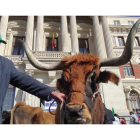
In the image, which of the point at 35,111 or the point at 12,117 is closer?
the point at 12,117

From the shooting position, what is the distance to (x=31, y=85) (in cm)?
162

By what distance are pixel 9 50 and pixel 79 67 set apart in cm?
1751

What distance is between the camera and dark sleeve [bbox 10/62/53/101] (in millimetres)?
1563

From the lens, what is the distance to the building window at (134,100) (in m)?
18.3

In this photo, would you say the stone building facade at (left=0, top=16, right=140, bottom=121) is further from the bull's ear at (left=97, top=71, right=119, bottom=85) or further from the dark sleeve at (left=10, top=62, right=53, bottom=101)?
the dark sleeve at (left=10, top=62, right=53, bottom=101)

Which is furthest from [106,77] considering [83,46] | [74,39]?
[83,46]

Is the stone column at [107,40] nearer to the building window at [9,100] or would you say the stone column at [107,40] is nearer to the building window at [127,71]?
the building window at [127,71]

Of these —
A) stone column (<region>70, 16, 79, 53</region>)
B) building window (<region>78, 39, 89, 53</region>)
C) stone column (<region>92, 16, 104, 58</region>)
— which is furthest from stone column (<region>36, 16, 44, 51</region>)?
stone column (<region>92, 16, 104, 58</region>)

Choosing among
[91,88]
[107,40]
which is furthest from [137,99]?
[91,88]

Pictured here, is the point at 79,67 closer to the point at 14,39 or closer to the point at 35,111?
the point at 35,111

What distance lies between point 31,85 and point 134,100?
19.9 m

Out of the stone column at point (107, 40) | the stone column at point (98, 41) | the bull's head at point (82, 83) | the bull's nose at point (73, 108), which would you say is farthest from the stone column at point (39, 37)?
the bull's nose at point (73, 108)

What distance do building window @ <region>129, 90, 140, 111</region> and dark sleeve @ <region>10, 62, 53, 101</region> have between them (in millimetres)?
19239

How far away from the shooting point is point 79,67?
2234 millimetres
